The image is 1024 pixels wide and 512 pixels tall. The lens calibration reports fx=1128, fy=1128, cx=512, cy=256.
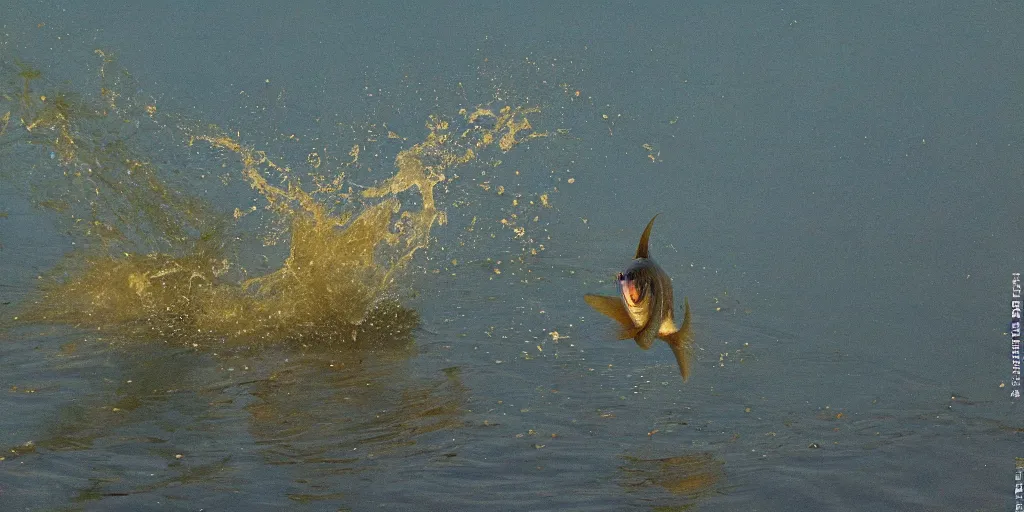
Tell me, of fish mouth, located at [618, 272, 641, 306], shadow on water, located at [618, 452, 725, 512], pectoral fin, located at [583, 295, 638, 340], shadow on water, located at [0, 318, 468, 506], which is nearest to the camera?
pectoral fin, located at [583, 295, 638, 340]

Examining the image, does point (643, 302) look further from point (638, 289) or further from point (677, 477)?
point (677, 477)

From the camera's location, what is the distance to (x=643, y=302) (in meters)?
4.21

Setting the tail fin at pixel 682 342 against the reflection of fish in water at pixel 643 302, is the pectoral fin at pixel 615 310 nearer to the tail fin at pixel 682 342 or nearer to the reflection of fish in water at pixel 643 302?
the reflection of fish in water at pixel 643 302

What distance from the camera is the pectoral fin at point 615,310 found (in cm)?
403

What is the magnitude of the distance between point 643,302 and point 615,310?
13cm

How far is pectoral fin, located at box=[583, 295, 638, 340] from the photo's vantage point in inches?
159

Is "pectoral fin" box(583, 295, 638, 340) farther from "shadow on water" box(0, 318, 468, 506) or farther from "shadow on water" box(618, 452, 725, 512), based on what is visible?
"shadow on water" box(0, 318, 468, 506)

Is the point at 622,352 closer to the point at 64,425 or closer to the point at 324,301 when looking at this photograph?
the point at 324,301

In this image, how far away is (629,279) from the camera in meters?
4.14

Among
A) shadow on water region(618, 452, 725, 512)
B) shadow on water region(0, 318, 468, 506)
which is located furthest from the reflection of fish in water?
shadow on water region(0, 318, 468, 506)

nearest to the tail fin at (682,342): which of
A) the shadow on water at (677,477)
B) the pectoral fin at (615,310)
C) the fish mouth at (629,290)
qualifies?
the pectoral fin at (615,310)

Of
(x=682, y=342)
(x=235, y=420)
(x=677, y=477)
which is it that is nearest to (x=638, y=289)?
(x=682, y=342)

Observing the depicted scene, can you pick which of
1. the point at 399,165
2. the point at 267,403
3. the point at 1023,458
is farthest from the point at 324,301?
the point at 1023,458

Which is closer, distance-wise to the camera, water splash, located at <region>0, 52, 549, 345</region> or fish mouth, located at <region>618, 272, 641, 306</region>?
fish mouth, located at <region>618, 272, 641, 306</region>
